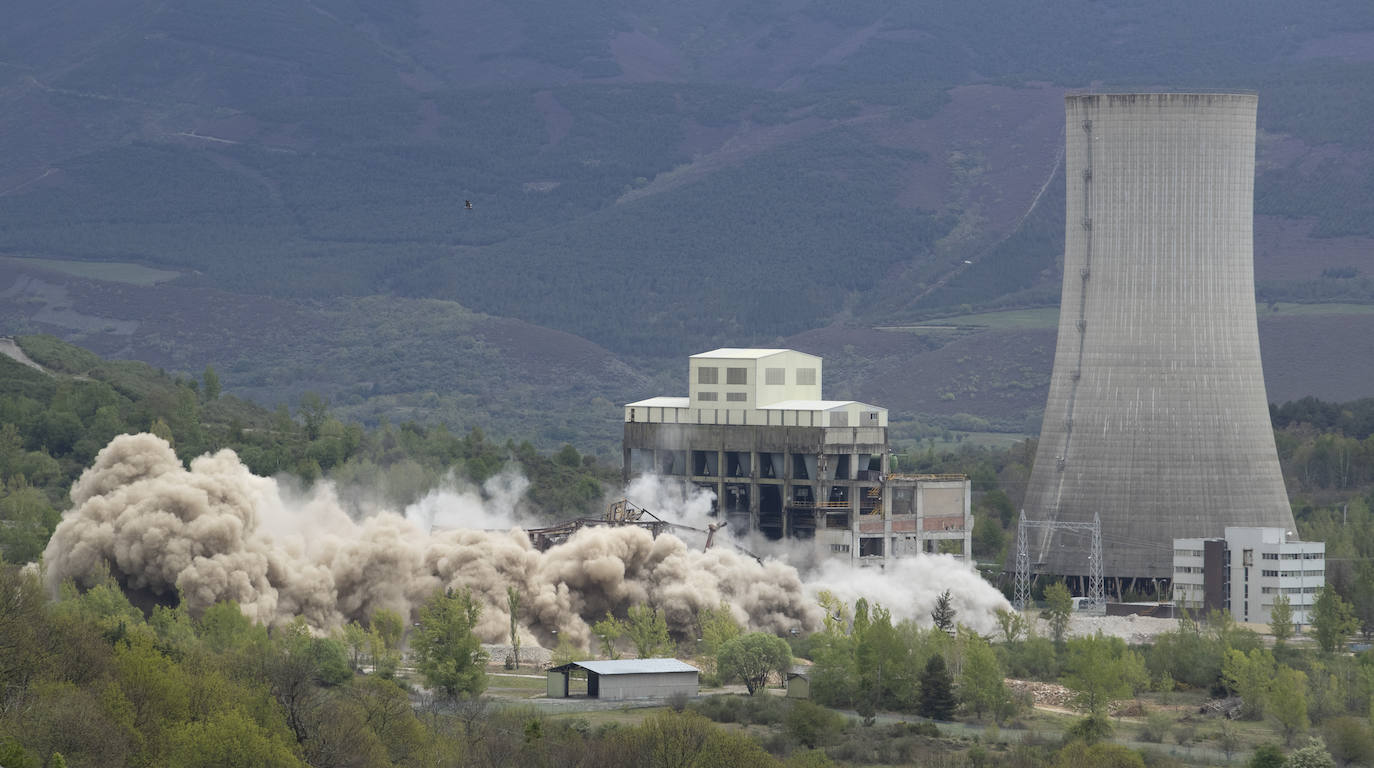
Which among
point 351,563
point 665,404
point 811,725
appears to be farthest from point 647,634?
point 665,404

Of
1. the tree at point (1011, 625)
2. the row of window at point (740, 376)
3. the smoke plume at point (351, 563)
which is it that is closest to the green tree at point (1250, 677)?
the tree at point (1011, 625)

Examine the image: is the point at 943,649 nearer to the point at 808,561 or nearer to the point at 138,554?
the point at 808,561

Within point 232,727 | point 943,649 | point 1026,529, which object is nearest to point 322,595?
point 943,649

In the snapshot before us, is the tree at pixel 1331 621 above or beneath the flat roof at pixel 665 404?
beneath

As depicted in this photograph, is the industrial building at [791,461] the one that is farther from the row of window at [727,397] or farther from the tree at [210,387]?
the tree at [210,387]

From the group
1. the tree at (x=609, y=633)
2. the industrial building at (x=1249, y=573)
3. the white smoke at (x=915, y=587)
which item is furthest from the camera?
the industrial building at (x=1249, y=573)

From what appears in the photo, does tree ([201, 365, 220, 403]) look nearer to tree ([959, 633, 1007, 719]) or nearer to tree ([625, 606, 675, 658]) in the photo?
tree ([625, 606, 675, 658])

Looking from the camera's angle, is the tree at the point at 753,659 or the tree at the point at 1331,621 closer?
the tree at the point at 753,659

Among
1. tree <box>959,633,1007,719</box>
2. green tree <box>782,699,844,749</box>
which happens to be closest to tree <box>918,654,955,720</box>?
tree <box>959,633,1007,719</box>
